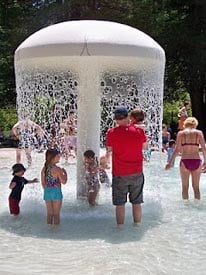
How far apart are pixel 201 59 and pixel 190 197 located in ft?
49.1

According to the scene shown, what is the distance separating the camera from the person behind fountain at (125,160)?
20.6 feet

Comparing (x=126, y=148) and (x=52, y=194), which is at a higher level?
(x=126, y=148)

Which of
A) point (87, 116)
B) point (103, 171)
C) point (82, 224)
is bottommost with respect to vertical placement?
point (82, 224)

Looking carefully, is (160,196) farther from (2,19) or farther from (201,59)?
(2,19)

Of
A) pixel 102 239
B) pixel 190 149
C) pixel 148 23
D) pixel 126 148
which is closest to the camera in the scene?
pixel 102 239

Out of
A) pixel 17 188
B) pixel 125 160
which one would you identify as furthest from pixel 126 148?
pixel 17 188

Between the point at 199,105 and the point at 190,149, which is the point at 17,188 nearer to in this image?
the point at 190,149

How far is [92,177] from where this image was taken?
293 inches

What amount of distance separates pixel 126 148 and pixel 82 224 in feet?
3.51

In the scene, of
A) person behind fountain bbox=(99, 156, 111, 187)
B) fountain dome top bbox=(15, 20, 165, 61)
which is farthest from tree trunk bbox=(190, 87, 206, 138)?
fountain dome top bbox=(15, 20, 165, 61)

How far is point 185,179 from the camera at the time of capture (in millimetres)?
8047

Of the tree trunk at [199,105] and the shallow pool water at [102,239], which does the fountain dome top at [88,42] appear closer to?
the shallow pool water at [102,239]

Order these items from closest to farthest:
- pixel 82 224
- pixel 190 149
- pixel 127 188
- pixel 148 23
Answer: pixel 127 188 < pixel 82 224 < pixel 190 149 < pixel 148 23

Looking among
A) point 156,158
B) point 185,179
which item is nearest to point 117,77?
point 185,179
